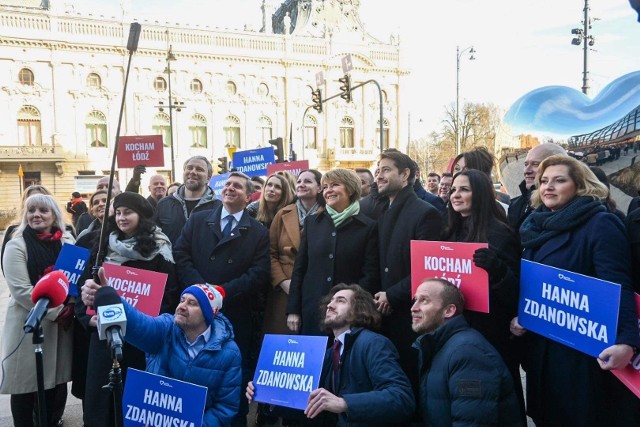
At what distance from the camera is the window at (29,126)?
36.9 metres

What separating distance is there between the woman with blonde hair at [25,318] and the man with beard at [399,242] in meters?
2.70

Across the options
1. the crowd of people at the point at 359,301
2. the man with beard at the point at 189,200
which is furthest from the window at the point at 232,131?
the crowd of people at the point at 359,301

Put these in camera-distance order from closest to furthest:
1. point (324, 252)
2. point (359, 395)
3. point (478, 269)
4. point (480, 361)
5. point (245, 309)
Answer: point (480, 361) → point (359, 395) → point (478, 269) → point (324, 252) → point (245, 309)

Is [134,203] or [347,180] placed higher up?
[347,180]

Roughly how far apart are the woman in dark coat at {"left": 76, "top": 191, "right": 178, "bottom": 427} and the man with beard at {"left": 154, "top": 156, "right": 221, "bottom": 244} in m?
1.38

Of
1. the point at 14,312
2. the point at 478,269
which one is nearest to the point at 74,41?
the point at 14,312

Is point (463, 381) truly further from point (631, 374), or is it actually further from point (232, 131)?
point (232, 131)

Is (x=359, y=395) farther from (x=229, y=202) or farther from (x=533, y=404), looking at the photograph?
(x=229, y=202)

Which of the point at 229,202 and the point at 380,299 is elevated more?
the point at 229,202

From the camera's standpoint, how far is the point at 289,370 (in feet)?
10.9

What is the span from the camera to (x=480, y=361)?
2787 mm

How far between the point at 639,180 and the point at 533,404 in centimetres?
303

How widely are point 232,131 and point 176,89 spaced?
5.72 metres

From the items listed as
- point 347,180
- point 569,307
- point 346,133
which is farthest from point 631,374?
point 346,133
